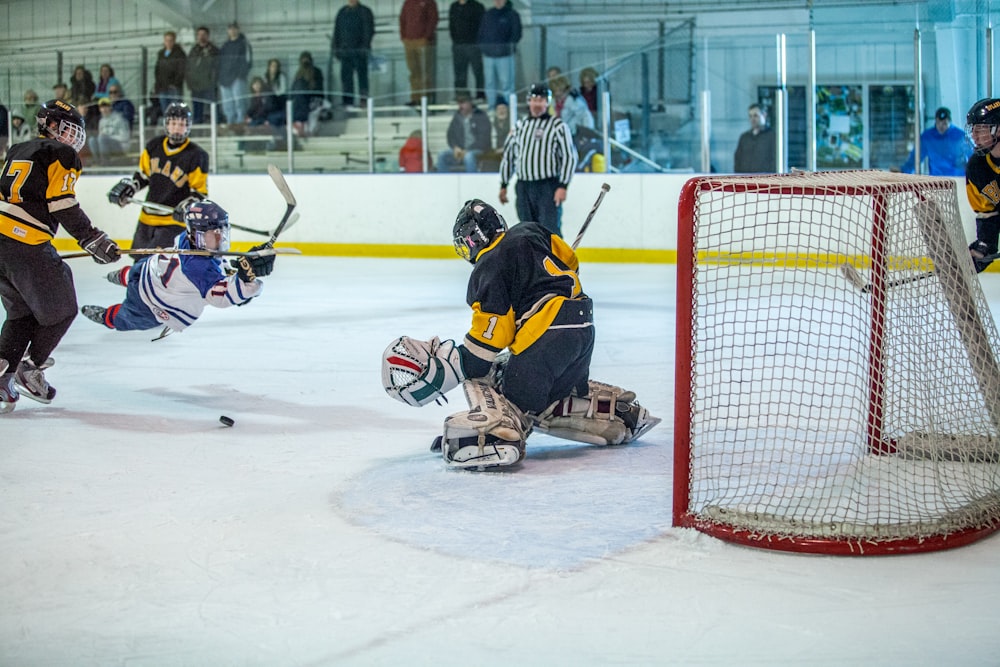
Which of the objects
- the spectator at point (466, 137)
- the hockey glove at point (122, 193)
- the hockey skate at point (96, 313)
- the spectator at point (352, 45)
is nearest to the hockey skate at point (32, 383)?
the hockey skate at point (96, 313)

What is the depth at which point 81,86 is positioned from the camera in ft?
36.6

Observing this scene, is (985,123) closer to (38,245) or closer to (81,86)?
(38,245)

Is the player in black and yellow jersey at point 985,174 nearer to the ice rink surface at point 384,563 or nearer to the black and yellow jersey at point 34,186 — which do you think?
the ice rink surface at point 384,563

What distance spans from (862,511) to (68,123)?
299 centimetres

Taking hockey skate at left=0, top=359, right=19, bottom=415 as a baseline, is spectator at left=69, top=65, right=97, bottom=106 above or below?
above

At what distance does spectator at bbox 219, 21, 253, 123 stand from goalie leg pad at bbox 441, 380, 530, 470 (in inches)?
323

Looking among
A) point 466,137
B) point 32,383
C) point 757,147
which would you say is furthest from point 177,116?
point 757,147

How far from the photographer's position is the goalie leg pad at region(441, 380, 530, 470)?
124 inches

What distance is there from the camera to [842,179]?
2846 millimetres

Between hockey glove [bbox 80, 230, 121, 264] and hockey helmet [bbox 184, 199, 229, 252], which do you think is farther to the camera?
hockey helmet [bbox 184, 199, 229, 252]

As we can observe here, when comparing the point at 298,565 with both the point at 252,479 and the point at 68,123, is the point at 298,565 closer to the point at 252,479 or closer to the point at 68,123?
the point at 252,479

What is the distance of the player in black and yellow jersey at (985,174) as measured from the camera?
413cm

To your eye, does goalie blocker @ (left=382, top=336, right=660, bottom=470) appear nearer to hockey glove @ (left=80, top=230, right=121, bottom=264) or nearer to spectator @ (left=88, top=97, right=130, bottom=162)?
hockey glove @ (left=80, top=230, right=121, bottom=264)

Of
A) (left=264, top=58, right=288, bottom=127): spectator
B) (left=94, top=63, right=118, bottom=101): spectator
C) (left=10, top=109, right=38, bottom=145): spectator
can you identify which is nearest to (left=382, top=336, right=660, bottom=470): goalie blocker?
(left=264, top=58, right=288, bottom=127): spectator
